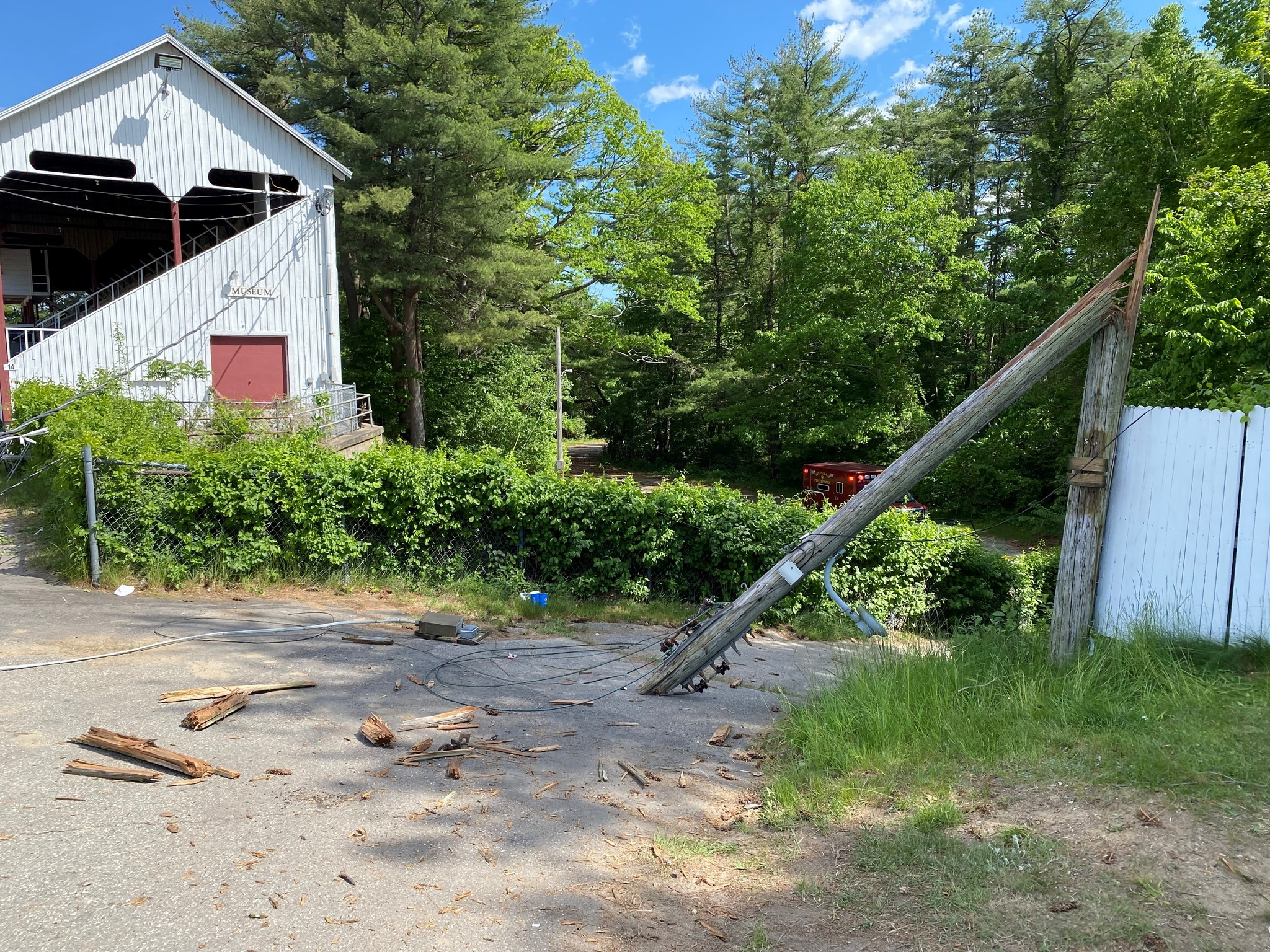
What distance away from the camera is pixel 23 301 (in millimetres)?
28422

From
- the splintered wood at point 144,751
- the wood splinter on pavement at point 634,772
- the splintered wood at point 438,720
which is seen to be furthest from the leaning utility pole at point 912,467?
the splintered wood at point 144,751

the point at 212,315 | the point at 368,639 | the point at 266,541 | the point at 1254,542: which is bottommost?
the point at 368,639

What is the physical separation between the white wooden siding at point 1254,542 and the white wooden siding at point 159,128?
74.3ft

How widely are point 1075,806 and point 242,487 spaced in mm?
10258

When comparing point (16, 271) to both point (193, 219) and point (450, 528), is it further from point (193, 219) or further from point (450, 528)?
point (450, 528)

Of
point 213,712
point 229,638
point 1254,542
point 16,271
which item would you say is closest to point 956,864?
point 1254,542

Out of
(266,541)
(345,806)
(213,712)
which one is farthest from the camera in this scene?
(266,541)

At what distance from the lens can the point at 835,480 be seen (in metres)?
28.1

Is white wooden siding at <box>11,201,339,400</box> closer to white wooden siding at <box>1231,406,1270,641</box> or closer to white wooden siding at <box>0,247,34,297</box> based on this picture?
white wooden siding at <box>0,247,34,297</box>

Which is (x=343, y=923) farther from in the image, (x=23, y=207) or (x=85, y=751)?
(x=23, y=207)

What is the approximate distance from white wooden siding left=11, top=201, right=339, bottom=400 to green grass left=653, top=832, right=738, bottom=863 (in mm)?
20226

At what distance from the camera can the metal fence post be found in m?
10.0

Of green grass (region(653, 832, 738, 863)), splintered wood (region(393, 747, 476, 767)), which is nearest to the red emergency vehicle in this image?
splintered wood (region(393, 747, 476, 767))

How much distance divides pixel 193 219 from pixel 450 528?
16319 mm
